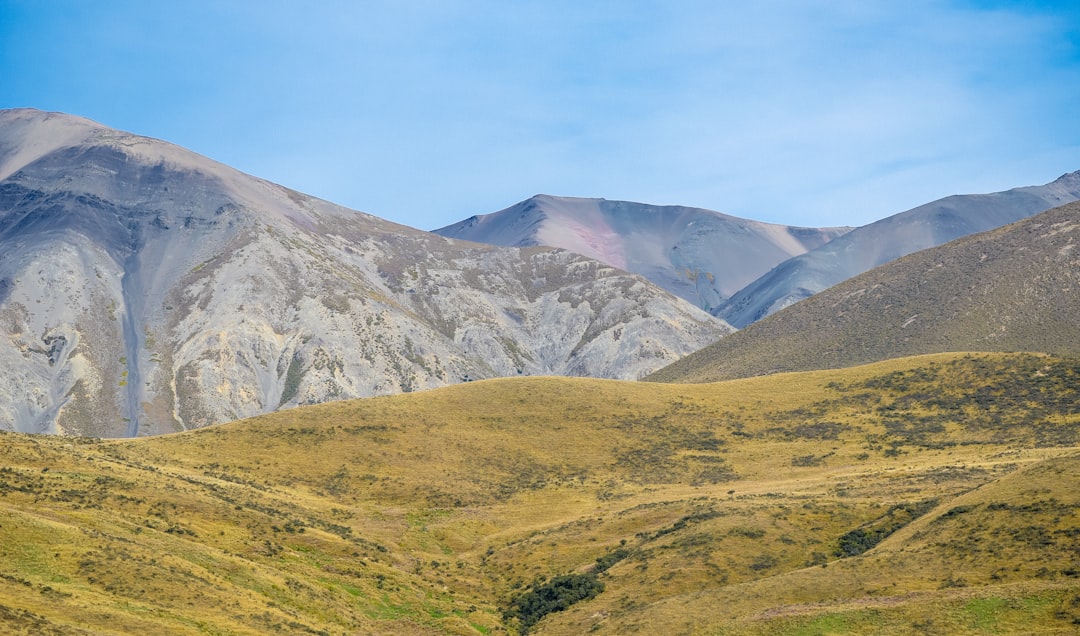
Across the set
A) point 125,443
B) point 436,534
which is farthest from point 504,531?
point 125,443

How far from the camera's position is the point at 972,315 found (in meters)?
175

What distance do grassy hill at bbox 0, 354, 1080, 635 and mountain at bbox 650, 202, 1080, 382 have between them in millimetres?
45247

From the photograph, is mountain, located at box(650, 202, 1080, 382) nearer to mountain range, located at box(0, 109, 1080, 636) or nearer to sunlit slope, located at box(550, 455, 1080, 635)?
mountain range, located at box(0, 109, 1080, 636)

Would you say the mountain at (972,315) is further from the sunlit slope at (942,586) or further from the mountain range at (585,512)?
the sunlit slope at (942,586)

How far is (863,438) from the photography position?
106625mm

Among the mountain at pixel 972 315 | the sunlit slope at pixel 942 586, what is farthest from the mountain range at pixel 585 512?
the mountain at pixel 972 315

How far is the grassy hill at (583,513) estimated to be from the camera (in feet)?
160

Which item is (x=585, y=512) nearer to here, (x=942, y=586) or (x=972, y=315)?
(x=942, y=586)

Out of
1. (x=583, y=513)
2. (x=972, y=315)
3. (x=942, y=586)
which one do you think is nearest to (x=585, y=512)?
(x=583, y=513)

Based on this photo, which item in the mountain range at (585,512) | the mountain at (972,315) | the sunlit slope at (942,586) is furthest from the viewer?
the mountain at (972,315)

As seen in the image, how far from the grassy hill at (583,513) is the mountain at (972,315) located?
148ft

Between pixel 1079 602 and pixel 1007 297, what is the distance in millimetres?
145823

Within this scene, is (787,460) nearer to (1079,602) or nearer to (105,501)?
(1079,602)

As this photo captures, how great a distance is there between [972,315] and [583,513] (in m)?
119
